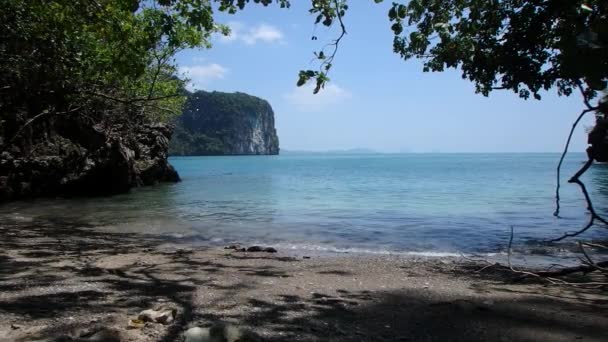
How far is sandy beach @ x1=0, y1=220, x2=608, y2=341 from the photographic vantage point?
4.58m

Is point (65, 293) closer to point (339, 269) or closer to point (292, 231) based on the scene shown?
point (339, 269)

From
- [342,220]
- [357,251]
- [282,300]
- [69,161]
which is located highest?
[69,161]

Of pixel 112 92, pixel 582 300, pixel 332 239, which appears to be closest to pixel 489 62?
pixel 582 300

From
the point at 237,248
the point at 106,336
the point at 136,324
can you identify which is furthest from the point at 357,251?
the point at 106,336

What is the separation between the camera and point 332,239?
13.7m

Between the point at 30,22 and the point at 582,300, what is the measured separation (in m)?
12.7

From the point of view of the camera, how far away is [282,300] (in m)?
5.83

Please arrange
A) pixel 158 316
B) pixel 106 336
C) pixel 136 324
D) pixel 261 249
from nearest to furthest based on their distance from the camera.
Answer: pixel 106 336
pixel 136 324
pixel 158 316
pixel 261 249

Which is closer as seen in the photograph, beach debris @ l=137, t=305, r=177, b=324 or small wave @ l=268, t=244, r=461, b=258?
beach debris @ l=137, t=305, r=177, b=324

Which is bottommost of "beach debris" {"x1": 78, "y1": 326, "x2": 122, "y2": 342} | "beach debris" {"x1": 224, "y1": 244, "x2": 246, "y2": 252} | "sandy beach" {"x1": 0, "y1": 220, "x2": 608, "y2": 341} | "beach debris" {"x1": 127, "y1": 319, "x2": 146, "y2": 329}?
"beach debris" {"x1": 224, "y1": 244, "x2": 246, "y2": 252}

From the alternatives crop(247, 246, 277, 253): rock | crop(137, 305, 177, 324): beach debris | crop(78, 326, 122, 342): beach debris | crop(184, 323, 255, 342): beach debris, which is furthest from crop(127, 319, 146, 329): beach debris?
crop(247, 246, 277, 253): rock

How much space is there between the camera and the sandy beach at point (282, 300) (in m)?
4.58

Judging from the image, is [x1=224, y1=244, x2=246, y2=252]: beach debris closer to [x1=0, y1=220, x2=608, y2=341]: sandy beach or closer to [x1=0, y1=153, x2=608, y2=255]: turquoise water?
[x1=0, y1=153, x2=608, y2=255]: turquoise water

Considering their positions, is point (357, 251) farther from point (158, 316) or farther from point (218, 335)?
point (218, 335)
